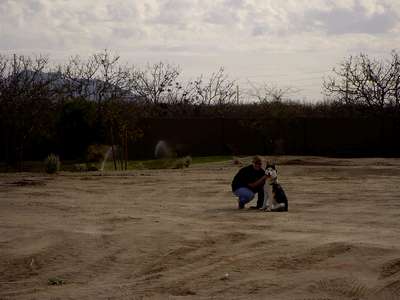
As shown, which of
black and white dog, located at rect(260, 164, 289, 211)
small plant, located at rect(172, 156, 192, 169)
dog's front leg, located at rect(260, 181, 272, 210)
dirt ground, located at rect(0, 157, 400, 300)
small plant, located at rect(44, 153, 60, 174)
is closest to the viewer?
dirt ground, located at rect(0, 157, 400, 300)

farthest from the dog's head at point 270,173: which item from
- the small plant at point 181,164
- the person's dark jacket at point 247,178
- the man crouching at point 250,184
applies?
the small plant at point 181,164

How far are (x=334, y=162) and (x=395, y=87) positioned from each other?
12.0 meters

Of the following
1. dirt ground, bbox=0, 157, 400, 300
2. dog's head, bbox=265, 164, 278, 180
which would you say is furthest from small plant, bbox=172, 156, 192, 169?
dog's head, bbox=265, 164, 278, 180

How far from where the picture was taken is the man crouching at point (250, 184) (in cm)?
1673

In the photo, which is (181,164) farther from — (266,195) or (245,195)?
(266,195)

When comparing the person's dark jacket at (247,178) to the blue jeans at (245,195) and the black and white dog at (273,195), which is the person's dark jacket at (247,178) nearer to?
the blue jeans at (245,195)

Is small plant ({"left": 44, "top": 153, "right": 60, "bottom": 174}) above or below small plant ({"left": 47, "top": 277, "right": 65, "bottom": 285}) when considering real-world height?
above

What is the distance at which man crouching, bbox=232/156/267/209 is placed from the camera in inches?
659

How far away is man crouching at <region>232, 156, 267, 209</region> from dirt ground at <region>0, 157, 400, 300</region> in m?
0.40

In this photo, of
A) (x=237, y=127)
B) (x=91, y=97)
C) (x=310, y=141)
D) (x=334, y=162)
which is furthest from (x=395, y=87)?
(x=91, y=97)

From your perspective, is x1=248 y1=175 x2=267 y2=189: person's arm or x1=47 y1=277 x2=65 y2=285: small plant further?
x1=248 y1=175 x2=267 y2=189: person's arm

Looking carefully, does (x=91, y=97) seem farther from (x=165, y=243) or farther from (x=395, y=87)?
(x=165, y=243)

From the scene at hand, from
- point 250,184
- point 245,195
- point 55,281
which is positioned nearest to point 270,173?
point 250,184

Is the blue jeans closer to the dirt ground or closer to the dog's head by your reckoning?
the dirt ground
